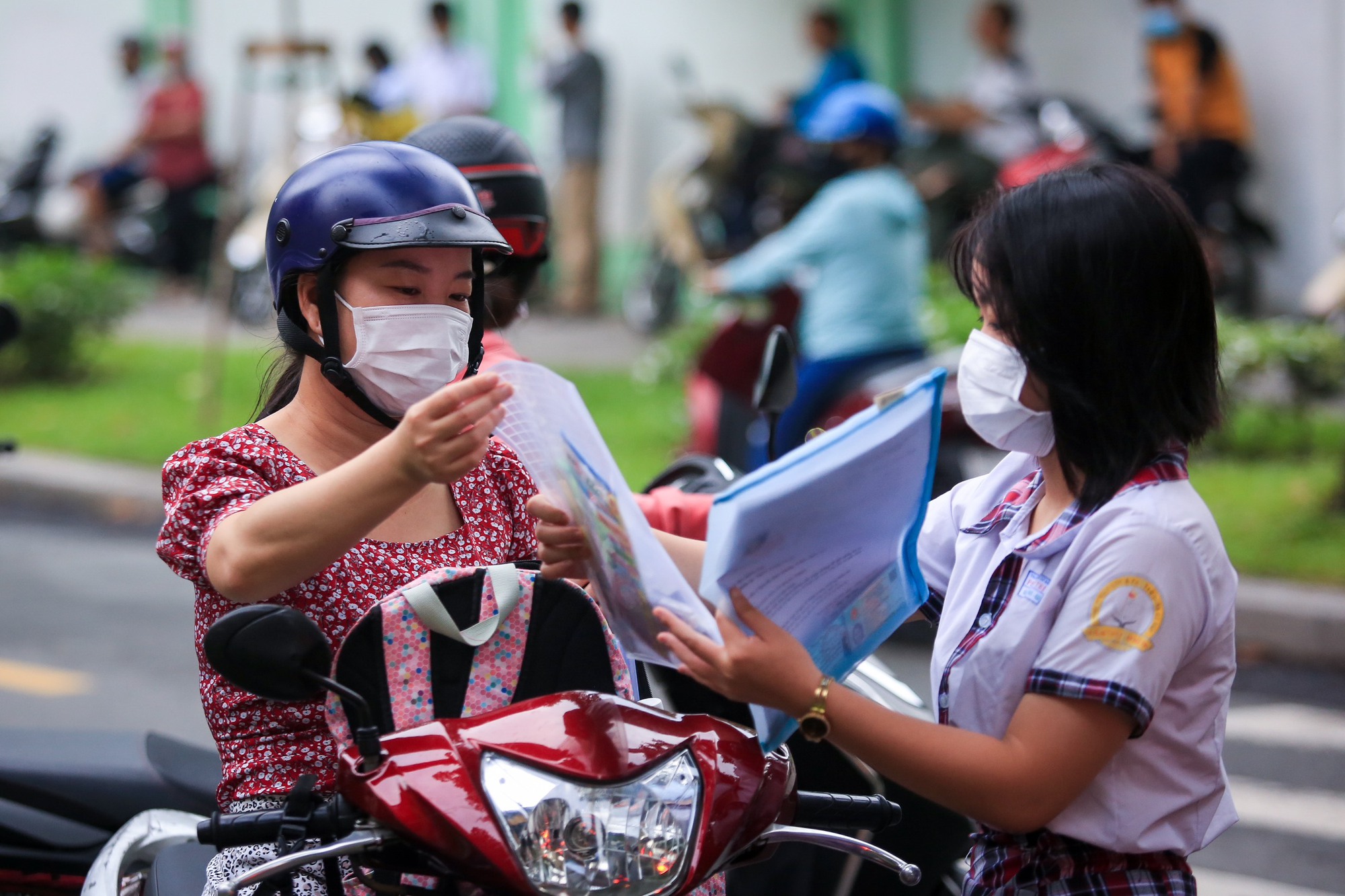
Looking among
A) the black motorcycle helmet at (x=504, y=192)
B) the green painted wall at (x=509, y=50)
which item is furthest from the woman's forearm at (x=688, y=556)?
the green painted wall at (x=509, y=50)

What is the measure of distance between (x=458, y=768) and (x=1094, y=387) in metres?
0.84

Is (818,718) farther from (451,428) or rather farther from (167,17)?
(167,17)

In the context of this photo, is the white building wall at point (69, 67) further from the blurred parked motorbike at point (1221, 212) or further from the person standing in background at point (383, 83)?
the blurred parked motorbike at point (1221, 212)

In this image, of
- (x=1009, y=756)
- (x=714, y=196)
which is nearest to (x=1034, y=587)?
(x=1009, y=756)

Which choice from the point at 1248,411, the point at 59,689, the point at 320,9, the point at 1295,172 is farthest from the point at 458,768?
the point at 320,9

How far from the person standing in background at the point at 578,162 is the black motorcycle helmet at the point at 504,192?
35.3 ft

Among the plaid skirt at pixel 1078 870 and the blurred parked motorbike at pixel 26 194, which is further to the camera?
the blurred parked motorbike at pixel 26 194

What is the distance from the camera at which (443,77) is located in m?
15.0

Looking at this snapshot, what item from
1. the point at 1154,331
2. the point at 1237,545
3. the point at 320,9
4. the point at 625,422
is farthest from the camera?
the point at 320,9

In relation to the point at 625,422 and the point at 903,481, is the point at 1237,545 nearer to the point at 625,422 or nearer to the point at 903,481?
the point at 625,422

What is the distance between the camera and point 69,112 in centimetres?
2028

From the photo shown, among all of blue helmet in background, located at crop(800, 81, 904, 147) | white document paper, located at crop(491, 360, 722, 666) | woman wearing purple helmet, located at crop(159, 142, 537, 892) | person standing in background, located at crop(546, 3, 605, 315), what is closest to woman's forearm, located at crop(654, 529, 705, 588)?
woman wearing purple helmet, located at crop(159, 142, 537, 892)

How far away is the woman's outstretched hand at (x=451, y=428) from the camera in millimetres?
1721

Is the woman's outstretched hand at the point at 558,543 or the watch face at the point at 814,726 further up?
the woman's outstretched hand at the point at 558,543
